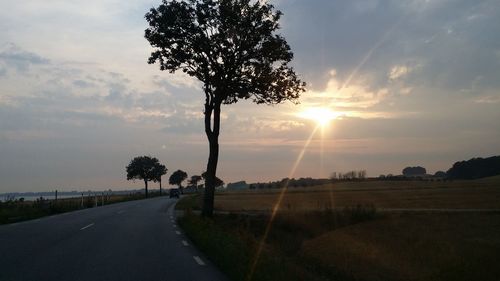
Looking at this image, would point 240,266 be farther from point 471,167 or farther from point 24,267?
point 471,167

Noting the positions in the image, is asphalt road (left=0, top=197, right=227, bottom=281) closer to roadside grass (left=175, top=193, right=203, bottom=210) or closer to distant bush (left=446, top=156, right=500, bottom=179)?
roadside grass (left=175, top=193, right=203, bottom=210)

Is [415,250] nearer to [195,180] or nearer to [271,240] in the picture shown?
[271,240]

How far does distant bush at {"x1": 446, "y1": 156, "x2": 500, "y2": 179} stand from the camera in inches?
5389

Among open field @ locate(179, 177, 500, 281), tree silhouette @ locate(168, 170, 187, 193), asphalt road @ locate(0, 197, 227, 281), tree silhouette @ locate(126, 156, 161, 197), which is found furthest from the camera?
tree silhouette @ locate(168, 170, 187, 193)

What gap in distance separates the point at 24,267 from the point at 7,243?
563 centimetres

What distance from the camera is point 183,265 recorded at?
41.3 feet

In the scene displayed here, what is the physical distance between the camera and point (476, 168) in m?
146

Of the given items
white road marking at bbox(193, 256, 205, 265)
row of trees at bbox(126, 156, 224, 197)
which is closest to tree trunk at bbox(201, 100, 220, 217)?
white road marking at bbox(193, 256, 205, 265)

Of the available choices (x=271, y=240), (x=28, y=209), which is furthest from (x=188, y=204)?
(x=271, y=240)

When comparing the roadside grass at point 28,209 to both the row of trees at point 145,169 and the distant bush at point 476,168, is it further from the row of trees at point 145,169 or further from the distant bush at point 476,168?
the distant bush at point 476,168

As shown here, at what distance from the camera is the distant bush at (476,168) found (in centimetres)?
13688

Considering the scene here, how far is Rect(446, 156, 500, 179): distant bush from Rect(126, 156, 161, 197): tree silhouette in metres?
79.9

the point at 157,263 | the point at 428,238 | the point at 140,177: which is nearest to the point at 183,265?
the point at 157,263

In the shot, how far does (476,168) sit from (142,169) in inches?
3479
